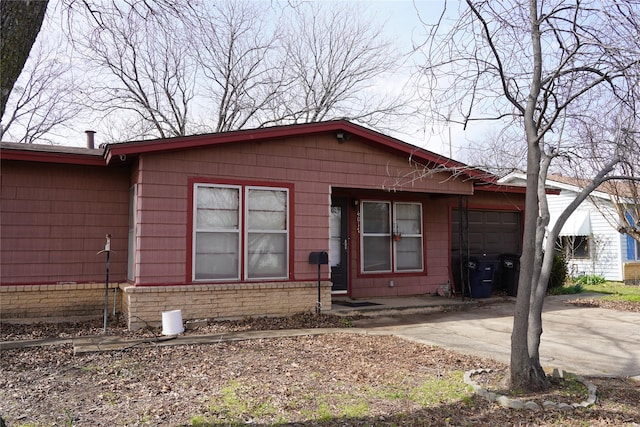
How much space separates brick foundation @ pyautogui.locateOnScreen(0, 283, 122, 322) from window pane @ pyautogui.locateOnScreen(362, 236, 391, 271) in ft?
16.1

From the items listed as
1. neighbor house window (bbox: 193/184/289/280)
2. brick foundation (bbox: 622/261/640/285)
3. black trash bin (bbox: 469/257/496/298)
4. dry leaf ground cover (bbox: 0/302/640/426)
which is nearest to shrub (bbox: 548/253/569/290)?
black trash bin (bbox: 469/257/496/298)

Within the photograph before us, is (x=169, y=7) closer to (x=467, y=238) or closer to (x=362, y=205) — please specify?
(x=362, y=205)

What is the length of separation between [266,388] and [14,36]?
353 cm

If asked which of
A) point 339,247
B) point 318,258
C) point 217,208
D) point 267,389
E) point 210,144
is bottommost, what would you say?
point 267,389

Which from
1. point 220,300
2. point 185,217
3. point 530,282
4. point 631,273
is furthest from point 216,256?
point 631,273

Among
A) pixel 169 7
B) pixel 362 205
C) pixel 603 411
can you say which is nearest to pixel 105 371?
pixel 169 7

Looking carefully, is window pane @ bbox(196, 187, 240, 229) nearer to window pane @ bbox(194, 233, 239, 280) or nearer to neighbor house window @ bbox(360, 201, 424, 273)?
window pane @ bbox(194, 233, 239, 280)

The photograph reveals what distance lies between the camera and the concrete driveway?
19.8 ft

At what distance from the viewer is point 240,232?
8.30 metres

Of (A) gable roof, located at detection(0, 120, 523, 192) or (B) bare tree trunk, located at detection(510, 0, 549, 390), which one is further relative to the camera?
(A) gable roof, located at detection(0, 120, 523, 192)

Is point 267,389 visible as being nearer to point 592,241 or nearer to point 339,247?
point 339,247

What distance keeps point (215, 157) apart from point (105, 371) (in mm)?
3805

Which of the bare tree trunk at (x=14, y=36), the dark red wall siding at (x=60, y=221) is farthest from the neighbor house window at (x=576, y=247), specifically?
the bare tree trunk at (x=14, y=36)

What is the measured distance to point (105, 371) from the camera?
17.9 feet
